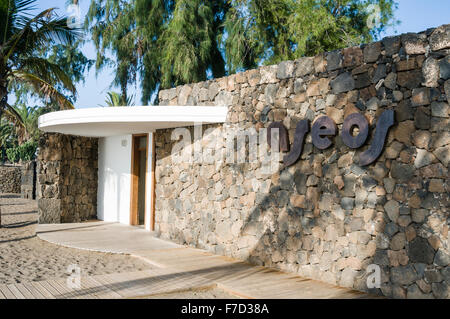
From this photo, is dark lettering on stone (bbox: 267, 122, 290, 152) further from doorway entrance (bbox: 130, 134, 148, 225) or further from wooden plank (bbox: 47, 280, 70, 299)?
doorway entrance (bbox: 130, 134, 148, 225)

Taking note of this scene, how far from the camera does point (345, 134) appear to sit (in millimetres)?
5648

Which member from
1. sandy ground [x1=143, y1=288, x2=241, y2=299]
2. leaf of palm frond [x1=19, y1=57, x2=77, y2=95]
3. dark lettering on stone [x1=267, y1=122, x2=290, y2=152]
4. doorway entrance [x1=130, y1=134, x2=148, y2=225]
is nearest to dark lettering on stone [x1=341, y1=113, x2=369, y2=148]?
dark lettering on stone [x1=267, y1=122, x2=290, y2=152]

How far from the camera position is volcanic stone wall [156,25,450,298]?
475 centimetres

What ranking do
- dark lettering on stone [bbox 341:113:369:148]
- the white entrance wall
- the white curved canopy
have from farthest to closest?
the white entrance wall → the white curved canopy → dark lettering on stone [bbox 341:113:369:148]

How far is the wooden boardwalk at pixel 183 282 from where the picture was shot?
5.14 meters

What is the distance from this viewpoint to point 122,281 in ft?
18.7

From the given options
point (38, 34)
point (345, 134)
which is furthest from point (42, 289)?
point (38, 34)

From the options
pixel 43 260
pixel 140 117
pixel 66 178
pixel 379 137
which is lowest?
pixel 43 260

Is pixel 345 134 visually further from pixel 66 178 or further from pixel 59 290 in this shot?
pixel 66 178

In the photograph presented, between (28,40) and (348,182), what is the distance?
803cm

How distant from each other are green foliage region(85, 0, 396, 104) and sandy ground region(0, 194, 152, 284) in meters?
8.07

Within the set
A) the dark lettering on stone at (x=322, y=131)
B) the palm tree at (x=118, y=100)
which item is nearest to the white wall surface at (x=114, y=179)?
the dark lettering on stone at (x=322, y=131)
